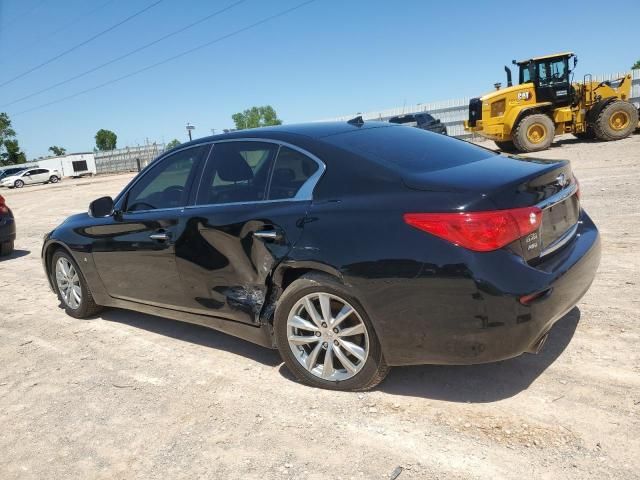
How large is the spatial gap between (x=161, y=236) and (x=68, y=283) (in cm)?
184

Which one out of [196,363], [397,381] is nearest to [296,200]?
[397,381]

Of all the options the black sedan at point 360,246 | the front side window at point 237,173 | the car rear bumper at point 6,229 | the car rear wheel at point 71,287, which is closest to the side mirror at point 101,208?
the black sedan at point 360,246

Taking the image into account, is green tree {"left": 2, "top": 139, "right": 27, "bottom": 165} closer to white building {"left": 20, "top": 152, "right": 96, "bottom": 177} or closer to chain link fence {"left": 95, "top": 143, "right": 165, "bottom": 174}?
white building {"left": 20, "top": 152, "right": 96, "bottom": 177}

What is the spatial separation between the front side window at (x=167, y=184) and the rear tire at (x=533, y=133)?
14.3m

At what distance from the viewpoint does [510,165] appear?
10.6 feet

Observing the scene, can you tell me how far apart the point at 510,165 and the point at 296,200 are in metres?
1.32

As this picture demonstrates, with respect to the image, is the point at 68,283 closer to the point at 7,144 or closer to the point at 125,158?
the point at 125,158

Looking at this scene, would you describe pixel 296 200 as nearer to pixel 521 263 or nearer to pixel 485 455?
pixel 521 263

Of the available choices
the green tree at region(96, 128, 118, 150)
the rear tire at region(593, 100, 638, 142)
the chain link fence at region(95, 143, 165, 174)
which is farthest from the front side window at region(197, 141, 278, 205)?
the green tree at region(96, 128, 118, 150)

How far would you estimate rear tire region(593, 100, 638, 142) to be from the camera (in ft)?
54.8

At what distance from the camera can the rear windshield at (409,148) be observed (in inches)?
124

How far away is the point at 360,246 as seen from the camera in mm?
2877

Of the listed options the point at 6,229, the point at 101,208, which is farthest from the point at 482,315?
the point at 6,229

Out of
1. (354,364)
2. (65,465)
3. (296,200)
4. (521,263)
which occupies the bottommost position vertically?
(65,465)
